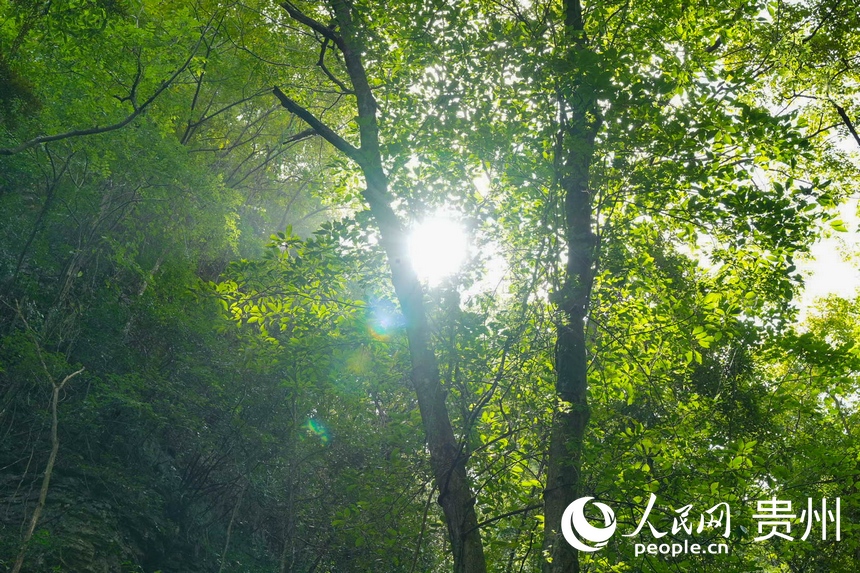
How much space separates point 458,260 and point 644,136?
5.53 ft

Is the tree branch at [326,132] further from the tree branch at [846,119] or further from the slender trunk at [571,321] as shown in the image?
the tree branch at [846,119]

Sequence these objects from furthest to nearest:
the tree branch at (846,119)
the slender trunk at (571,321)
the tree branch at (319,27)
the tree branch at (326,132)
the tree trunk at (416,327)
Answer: the tree branch at (846,119)
the tree branch at (319,27)
the tree branch at (326,132)
the tree trunk at (416,327)
the slender trunk at (571,321)

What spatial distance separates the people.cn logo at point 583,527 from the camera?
442cm

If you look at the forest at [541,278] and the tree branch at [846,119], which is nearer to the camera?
the forest at [541,278]

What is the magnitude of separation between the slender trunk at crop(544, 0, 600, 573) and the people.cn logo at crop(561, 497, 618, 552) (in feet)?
0.16

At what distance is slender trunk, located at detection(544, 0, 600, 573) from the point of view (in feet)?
14.4

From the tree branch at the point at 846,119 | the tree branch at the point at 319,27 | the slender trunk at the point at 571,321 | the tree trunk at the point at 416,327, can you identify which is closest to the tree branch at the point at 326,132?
the tree trunk at the point at 416,327

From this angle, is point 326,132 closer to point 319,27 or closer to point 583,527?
point 319,27

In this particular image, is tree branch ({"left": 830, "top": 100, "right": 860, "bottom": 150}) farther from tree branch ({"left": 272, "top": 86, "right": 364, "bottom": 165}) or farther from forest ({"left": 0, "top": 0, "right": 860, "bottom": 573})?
tree branch ({"left": 272, "top": 86, "right": 364, "bottom": 165})

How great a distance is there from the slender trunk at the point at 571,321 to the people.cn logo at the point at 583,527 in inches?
1.9

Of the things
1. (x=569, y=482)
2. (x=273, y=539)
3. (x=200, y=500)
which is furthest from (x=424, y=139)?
(x=273, y=539)

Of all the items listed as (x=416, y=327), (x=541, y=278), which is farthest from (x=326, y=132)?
(x=541, y=278)

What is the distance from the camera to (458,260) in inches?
198

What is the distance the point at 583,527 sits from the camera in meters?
4.59
